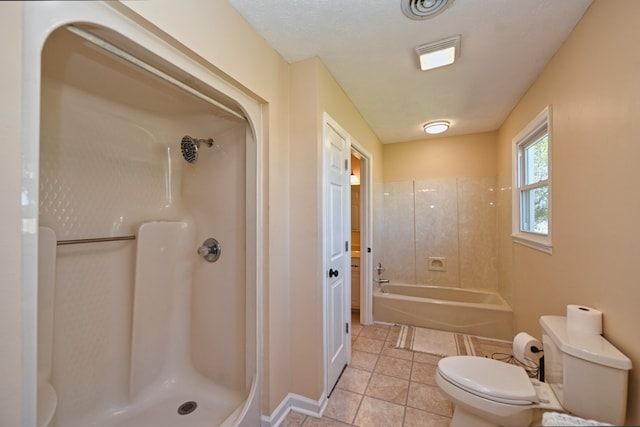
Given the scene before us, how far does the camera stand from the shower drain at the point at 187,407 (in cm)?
161

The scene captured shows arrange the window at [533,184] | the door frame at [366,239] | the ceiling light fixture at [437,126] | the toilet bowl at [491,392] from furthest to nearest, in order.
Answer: the door frame at [366,239]
the ceiling light fixture at [437,126]
the window at [533,184]
the toilet bowl at [491,392]

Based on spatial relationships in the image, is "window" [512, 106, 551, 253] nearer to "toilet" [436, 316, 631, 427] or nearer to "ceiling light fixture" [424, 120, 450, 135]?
"ceiling light fixture" [424, 120, 450, 135]

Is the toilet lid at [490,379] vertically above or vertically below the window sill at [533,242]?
below

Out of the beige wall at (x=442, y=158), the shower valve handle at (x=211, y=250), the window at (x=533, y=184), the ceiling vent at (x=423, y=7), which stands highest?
the ceiling vent at (x=423, y=7)

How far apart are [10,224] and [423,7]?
1820 millimetres

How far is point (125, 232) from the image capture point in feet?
5.27

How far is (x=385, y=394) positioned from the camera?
1.89 meters

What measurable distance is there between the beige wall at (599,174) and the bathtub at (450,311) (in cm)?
92

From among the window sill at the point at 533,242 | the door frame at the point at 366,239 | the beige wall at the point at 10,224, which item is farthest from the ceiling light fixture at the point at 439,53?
the beige wall at the point at 10,224

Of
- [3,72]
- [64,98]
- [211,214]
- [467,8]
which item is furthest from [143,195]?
[467,8]

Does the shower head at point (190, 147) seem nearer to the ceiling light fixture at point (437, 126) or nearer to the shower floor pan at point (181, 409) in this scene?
the shower floor pan at point (181, 409)

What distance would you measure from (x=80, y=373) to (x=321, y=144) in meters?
1.91

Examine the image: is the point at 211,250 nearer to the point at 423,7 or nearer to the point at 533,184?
the point at 423,7

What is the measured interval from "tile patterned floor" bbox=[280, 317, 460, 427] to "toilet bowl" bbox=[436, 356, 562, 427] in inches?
9.2
